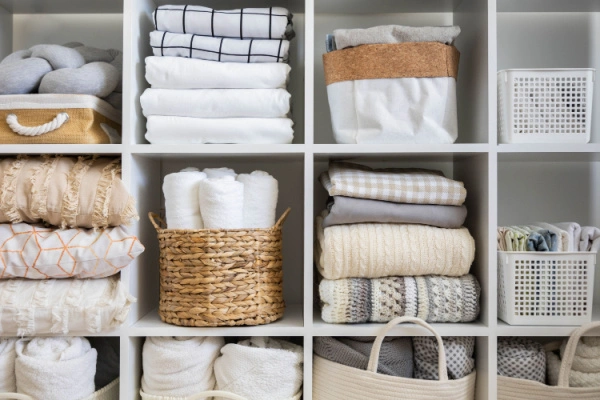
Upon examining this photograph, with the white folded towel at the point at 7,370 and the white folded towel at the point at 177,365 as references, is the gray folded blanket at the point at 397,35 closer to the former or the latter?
the white folded towel at the point at 177,365

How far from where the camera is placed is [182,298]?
4.34ft

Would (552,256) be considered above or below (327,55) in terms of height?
below

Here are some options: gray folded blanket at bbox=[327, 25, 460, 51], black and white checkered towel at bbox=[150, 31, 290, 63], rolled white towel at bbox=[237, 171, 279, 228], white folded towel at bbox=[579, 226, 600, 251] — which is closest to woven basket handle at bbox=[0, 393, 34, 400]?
rolled white towel at bbox=[237, 171, 279, 228]

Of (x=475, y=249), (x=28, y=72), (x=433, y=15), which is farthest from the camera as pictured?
(x=433, y=15)

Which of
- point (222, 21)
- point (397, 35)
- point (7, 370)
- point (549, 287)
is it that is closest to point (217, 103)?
point (222, 21)

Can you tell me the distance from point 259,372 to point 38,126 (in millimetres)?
752

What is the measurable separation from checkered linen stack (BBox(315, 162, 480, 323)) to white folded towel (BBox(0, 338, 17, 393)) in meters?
0.71

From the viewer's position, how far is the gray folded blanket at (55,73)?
1.31 m

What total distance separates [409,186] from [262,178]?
347 mm

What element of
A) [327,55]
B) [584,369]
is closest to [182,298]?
[327,55]

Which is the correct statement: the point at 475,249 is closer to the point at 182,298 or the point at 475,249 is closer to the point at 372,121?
the point at 372,121

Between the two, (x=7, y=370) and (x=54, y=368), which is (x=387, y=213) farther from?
(x=7, y=370)

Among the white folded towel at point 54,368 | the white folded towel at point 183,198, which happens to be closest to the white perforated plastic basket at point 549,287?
the white folded towel at point 183,198

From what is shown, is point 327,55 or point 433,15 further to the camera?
point 433,15
